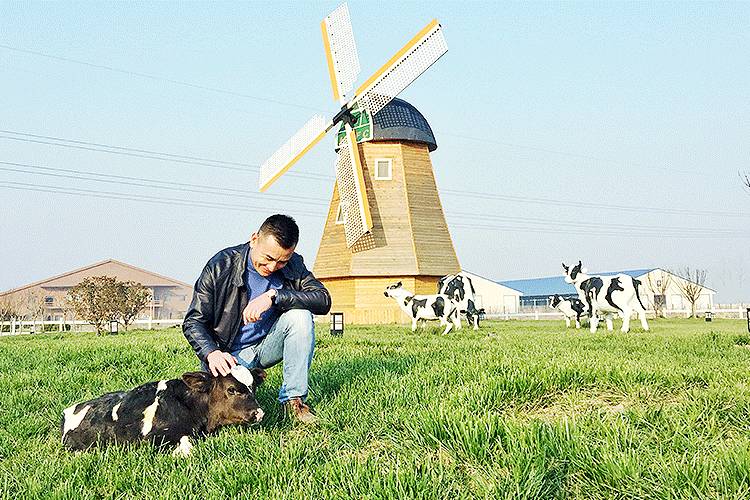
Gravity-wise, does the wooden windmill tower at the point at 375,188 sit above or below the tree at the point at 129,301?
above

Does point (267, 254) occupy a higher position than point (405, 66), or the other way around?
point (405, 66)

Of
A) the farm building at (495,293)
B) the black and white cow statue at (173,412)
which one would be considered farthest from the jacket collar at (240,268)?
the farm building at (495,293)

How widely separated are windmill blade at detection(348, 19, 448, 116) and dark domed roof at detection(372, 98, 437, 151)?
3034 mm

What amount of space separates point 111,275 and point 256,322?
56.3 metres

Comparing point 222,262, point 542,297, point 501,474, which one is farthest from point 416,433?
point 542,297

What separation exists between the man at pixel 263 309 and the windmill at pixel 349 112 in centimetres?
1648

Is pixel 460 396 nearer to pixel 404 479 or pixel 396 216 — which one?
pixel 404 479

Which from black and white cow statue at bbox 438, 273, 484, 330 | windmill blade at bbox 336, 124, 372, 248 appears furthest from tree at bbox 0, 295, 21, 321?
black and white cow statue at bbox 438, 273, 484, 330

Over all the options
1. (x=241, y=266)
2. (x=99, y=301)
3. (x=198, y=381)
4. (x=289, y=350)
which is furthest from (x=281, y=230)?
(x=99, y=301)

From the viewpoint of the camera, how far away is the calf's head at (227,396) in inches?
144

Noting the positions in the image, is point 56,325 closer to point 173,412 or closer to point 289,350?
point 289,350

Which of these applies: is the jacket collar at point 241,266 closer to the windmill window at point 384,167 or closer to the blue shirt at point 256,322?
the blue shirt at point 256,322

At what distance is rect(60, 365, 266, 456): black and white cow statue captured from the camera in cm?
363

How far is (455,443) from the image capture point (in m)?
3.14
